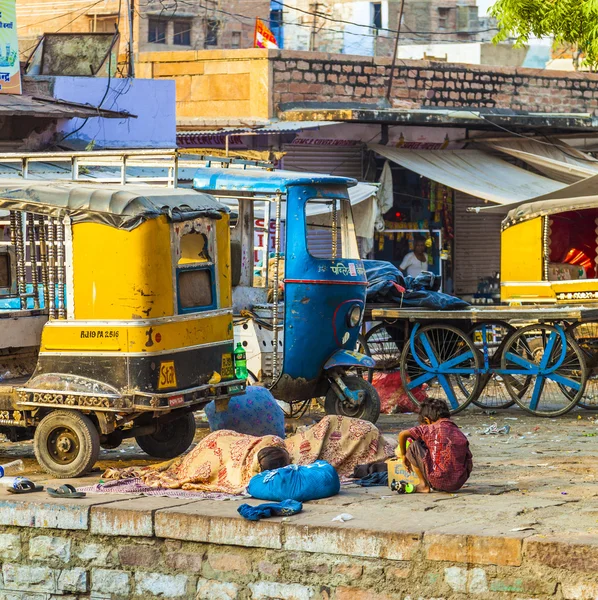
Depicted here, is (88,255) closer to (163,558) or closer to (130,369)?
(130,369)

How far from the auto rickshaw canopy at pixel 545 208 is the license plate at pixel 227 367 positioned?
6.03m

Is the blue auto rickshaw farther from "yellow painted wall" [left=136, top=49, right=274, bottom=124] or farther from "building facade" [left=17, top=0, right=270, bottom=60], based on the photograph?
"building facade" [left=17, top=0, right=270, bottom=60]

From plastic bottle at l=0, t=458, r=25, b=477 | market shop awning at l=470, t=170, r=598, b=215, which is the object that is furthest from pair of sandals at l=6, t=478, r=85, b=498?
market shop awning at l=470, t=170, r=598, b=215

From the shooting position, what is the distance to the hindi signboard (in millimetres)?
16234

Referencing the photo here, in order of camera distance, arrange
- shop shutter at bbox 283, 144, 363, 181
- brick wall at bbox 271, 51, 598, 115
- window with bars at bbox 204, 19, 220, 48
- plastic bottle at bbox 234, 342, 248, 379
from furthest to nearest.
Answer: window with bars at bbox 204, 19, 220, 48 < brick wall at bbox 271, 51, 598, 115 < shop shutter at bbox 283, 144, 363, 181 < plastic bottle at bbox 234, 342, 248, 379

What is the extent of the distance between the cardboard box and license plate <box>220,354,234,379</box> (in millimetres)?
1880

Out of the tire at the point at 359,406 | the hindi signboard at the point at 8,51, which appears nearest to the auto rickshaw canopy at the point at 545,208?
the tire at the point at 359,406

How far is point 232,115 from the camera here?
68.1 ft

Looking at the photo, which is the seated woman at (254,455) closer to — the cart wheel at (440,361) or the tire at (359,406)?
the tire at (359,406)

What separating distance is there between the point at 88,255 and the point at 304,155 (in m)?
11.8

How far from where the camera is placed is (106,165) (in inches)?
535

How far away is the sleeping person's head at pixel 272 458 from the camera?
26.1 feet

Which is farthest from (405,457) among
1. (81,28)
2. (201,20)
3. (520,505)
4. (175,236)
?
(201,20)

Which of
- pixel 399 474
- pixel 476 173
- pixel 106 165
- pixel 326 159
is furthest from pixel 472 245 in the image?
pixel 399 474
